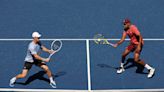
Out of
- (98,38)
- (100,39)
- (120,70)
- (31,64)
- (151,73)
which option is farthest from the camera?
(98,38)

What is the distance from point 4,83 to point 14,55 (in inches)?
67.4

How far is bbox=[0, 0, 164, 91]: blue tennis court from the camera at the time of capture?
549 inches

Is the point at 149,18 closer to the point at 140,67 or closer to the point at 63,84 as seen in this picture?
the point at 140,67

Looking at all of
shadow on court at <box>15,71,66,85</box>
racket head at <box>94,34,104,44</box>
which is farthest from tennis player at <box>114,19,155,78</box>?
shadow on court at <box>15,71,66,85</box>

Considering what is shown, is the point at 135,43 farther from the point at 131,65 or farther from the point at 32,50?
the point at 32,50

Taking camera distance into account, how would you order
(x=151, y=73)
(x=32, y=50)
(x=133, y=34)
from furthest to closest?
(x=151, y=73) < (x=133, y=34) < (x=32, y=50)

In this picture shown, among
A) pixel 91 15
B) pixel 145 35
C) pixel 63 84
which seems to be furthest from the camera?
pixel 91 15

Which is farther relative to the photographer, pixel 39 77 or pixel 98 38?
pixel 98 38

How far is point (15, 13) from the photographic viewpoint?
1770cm

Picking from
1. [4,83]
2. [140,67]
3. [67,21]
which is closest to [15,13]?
[67,21]

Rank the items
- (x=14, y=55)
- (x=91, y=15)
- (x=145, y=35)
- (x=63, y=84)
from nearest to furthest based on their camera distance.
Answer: (x=63, y=84), (x=14, y=55), (x=145, y=35), (x=91, y=15)

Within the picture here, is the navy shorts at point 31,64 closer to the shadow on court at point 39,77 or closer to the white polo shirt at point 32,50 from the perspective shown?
the white polo shirt at point 32,50

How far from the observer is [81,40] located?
1619 cm

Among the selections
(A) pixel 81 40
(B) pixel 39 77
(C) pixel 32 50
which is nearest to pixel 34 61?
(C) pixel 32 50
